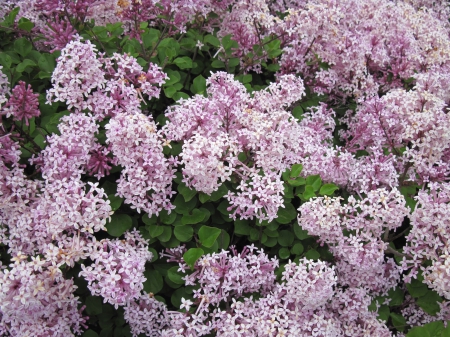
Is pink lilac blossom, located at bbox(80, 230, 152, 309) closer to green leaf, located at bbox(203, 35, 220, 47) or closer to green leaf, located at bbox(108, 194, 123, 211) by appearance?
green leaf, located at bbox(108, 194, 123, 211)

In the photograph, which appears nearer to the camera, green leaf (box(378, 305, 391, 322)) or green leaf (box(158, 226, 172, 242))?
green leaf (box(158, 226, 172, 242))

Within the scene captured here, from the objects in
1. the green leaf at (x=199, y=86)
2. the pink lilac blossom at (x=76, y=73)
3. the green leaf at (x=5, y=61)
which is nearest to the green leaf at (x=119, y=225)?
the pink lilac blossom at (x=76, y=73)

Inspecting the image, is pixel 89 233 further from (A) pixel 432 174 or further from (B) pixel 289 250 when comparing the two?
(A) pixel 432 174

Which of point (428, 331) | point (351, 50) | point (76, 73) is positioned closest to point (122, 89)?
point (76, 73)

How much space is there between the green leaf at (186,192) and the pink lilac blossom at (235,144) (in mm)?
34

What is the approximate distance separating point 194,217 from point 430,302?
1.30 meters

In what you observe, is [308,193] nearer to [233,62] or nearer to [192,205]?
[192,205]

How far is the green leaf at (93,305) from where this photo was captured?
1955 mm

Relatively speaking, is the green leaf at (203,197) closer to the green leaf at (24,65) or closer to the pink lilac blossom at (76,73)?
the pink lilac blossom at (76,73)

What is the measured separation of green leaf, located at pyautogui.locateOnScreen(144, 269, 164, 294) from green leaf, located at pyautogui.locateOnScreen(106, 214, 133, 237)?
0.81 ft

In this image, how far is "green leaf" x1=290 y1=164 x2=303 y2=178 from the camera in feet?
6.92

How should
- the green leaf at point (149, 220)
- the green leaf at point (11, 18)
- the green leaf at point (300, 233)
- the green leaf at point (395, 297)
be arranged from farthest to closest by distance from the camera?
1. the green leaf at point (11, 18)
2. the green leaf at point (395, 297)
3. the green leaf at point (300, 233)
4. the green leaf at point (149, 220)

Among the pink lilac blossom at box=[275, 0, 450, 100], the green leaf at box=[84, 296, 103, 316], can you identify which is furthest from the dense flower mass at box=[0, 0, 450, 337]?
the pink lilac blossom at box=[275, 0, 450, 100]

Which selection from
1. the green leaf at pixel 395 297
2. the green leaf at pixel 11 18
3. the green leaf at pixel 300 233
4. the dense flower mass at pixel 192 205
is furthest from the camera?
the green leaf at pixel 11 18
